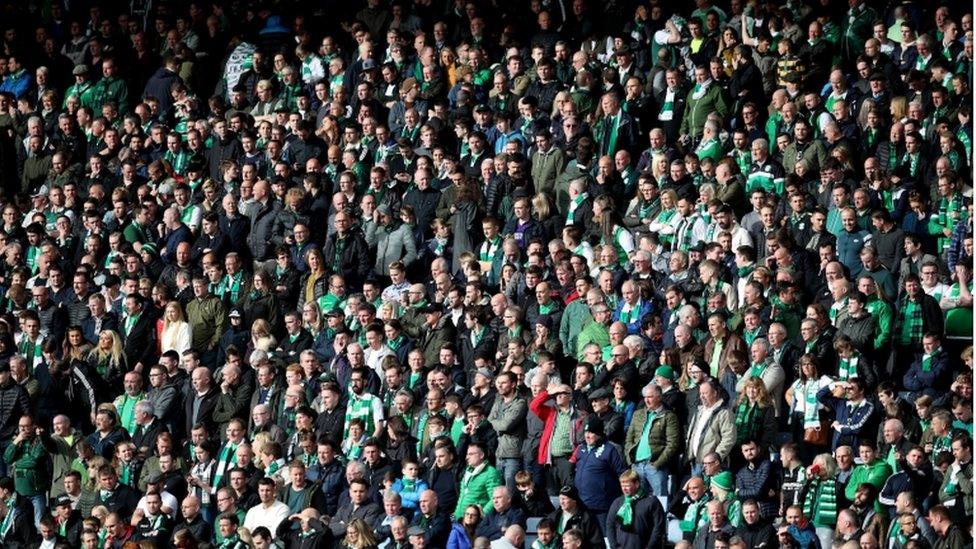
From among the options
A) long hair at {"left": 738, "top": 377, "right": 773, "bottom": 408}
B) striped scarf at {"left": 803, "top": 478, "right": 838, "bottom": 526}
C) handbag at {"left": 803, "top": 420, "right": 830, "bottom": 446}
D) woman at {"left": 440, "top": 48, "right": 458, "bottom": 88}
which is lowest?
striped scarf at {"left": 803, "top": 478, "right": 838, "bottom": 526}

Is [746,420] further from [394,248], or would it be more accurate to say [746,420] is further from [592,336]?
[394,248]

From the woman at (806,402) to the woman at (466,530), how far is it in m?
2.51

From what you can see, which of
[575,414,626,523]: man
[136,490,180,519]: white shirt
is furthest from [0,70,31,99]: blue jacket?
[575,414,626,523]: man

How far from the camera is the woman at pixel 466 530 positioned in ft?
62.0

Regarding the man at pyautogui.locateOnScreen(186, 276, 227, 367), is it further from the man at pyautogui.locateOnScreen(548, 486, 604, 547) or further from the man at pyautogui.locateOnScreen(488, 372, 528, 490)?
the man at pyautogui.locateOnScreen(548, 486, 604, 547)

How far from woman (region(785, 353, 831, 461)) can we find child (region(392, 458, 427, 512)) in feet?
9.60

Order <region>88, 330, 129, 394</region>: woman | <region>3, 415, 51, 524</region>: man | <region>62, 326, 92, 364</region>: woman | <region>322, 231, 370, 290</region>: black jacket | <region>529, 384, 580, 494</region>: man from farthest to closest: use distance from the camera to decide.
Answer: <region>322, 231, 370, 290</region>: black jacket < <region>62, 326, 92, 364</region>: woman < <region>88, 330, 129, 394</region>: woman < <region>3, 415, 51, 524</region>: man < <region>529, 384, 580, 494</region>: man

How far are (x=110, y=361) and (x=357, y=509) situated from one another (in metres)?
4.16

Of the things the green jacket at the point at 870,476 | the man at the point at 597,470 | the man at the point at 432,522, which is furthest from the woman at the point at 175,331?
the green jacket at the point at 870,476

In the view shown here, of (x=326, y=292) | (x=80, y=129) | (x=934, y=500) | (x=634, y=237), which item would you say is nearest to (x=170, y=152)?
(x=80, y=129)

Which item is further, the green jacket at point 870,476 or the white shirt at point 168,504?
the white shirt at point 168,504

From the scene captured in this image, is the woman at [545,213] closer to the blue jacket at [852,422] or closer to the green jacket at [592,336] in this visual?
the green jacket at [592,336]

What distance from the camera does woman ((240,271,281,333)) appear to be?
74.5 feet

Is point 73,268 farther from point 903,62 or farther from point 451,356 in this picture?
point 903,62
